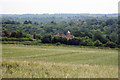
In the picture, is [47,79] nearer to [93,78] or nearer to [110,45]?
[93,78]

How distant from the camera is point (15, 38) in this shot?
4284 centimetres

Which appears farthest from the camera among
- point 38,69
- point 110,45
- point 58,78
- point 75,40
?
point 110,45

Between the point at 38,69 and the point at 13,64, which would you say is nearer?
the point at 38,69

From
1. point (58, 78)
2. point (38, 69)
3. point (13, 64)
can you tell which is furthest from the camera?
point (13, 64)

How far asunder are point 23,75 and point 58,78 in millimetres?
1044

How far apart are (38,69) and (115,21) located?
75.9 m

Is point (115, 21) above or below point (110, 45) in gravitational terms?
above

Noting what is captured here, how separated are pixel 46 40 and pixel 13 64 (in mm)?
36454

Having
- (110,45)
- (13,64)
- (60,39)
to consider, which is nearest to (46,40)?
(60,39)

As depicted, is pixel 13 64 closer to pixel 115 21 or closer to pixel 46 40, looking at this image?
pixel 46 40

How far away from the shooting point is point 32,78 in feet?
18.2

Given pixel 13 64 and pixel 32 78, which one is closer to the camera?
pixel 32 78

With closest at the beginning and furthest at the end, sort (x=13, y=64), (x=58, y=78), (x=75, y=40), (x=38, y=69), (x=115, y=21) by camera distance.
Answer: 1. (x=58, y=78)
2. (x=38, y=69)
3. (x=13, y=64)
4. (x=75, y=40)
5. (x=115, y=21)

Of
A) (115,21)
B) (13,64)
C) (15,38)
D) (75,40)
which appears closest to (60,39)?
(75,40)
